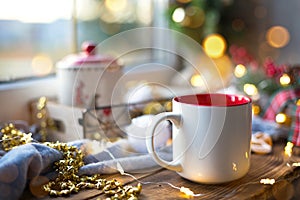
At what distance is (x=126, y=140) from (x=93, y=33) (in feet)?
1.40

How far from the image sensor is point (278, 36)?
1214 millimetres

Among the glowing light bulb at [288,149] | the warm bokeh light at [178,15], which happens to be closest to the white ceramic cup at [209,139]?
the glowing light bulb at [288,149]

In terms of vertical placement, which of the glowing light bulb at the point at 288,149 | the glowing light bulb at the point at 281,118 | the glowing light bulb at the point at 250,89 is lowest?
the glowing light bulb at the point at 288,149

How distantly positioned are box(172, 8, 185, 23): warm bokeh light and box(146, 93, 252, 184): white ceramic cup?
0.60 metres

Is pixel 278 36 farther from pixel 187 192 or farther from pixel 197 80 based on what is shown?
pixel 187 192

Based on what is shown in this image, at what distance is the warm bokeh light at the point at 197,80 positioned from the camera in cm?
103

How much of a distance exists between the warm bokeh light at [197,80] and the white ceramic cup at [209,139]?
0.49 m

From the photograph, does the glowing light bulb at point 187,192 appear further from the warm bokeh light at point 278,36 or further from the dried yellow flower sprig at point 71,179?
the warm bokeh light at point 278,36

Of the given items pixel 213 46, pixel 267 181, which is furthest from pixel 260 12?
pixel 267 181

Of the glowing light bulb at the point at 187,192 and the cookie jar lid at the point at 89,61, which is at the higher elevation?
the cookie jar lid at the point at 89,61

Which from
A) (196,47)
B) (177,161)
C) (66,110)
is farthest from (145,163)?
(196,47)

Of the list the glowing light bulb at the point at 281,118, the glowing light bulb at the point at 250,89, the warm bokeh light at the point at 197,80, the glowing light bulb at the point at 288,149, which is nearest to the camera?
the glowing light bulb at the point at 288,149

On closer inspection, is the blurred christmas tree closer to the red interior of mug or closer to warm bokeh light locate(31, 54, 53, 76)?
warm bokeh light locate(31, 54, 53, 76)

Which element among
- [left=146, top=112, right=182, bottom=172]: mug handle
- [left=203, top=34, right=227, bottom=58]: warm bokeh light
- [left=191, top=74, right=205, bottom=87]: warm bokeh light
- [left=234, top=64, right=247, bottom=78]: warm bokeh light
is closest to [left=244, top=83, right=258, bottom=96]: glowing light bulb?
[left=234, top=64, right=247, bottom=78]: warm bokeh light
